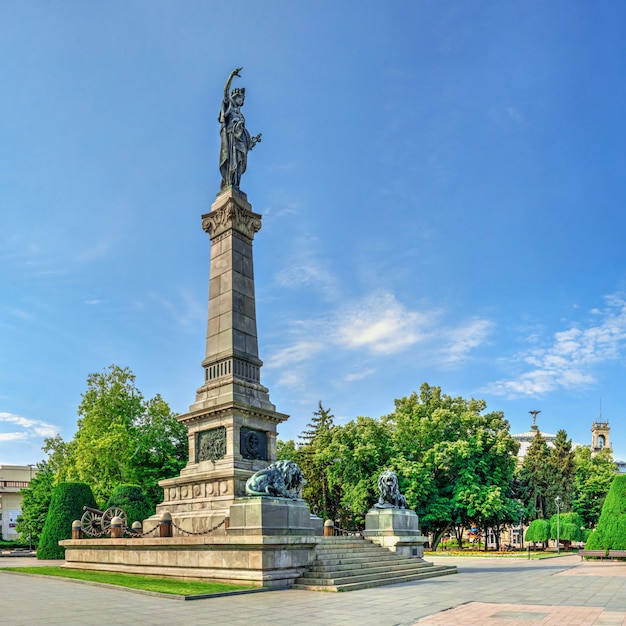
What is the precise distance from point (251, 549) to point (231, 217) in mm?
14097

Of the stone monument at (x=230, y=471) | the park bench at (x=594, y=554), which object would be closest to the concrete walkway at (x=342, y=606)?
the stone monument at (x=230, y=471)

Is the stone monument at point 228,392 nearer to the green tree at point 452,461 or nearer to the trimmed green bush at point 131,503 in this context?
the trimmed green bush at point 131,503

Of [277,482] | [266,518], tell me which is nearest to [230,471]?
[277,482]

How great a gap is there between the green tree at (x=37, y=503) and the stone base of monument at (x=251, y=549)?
1321 inches

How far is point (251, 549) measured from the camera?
16.4m

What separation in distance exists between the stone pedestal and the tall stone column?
3816mm

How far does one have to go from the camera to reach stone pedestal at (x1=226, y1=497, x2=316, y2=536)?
16.6 m

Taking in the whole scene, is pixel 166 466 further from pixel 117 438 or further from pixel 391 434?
pixel 391 434

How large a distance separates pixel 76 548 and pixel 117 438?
19.5 m

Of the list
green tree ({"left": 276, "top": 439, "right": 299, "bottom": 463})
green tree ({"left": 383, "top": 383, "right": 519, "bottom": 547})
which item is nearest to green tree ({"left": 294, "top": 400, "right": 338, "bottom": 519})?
green tree ({"left": 276, "top": 439, "right": 299, "bottom": 463})

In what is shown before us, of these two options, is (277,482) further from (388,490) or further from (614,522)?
(614,522)

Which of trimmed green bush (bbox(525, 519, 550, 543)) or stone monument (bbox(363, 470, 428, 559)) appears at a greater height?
stone monument (bbox(363, 470, 428, 559))

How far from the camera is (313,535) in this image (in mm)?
17953

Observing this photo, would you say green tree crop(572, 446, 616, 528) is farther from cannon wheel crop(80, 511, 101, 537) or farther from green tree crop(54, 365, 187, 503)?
cannon wheel crop(80, 511, 101, 537)
